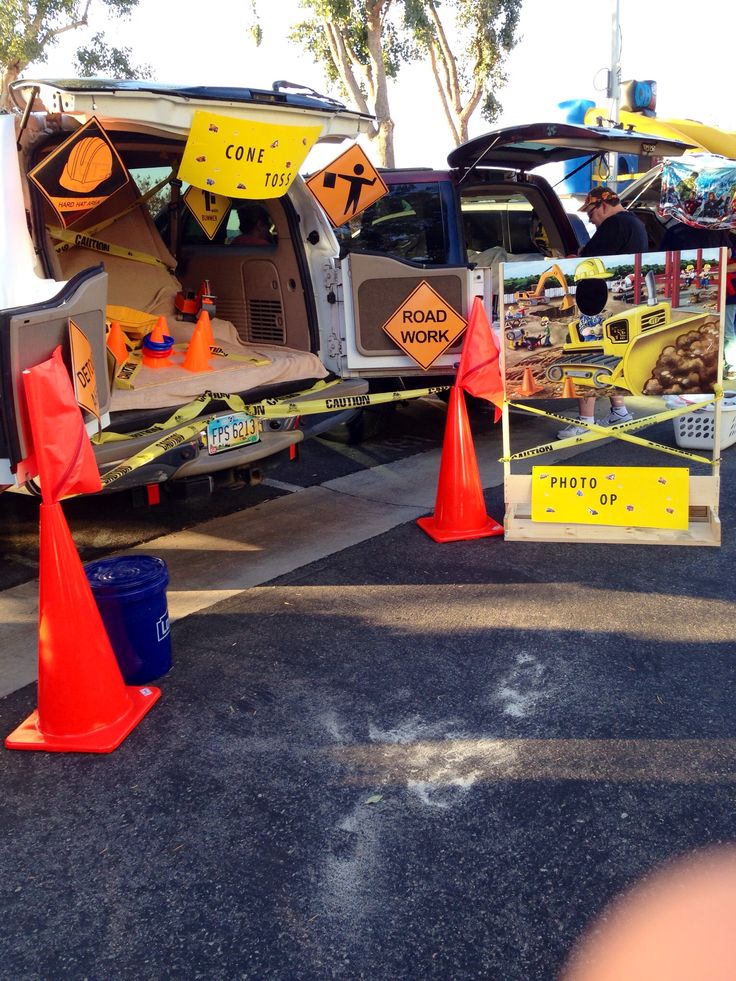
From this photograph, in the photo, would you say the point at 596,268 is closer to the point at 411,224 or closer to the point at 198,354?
the point at 198,354

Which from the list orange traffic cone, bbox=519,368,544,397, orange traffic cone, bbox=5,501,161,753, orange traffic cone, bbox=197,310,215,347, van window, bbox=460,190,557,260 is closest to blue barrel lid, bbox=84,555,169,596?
orange traffic cone, bbox=5,501,161,753

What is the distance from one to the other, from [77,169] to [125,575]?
1949 millimetres

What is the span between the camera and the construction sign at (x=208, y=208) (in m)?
5.75

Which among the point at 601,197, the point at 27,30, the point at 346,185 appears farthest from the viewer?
the point at 27,30

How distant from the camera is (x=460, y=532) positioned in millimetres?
5410

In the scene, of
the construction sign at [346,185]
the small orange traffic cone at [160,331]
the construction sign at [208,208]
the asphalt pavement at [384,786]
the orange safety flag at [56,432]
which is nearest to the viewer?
the asphalt pavement at [384,786]

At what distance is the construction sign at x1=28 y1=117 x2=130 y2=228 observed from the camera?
162 inches

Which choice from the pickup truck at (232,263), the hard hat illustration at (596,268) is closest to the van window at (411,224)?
the pickup truck at (232,263)

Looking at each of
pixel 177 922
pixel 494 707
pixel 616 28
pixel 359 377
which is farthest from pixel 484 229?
pixel 616 28

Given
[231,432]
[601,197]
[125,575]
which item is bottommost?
[125,575]

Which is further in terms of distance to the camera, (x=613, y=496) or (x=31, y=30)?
(x=31, y=30)

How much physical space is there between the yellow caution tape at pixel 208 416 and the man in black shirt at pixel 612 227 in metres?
2.16

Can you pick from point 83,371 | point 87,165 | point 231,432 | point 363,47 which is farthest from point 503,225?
point 363,47

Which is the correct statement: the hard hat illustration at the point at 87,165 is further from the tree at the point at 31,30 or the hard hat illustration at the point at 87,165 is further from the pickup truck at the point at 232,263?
the tree at the point at 31,30
